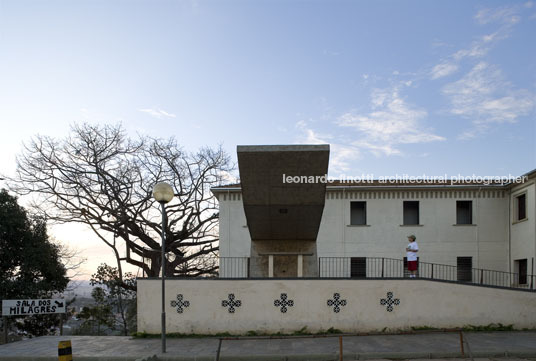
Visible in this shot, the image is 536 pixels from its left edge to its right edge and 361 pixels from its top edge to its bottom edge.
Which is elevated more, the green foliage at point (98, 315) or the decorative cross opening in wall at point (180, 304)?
the decorative cross opening in wall at point (180, 304)

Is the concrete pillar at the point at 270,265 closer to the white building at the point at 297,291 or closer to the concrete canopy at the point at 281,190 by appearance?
the white building at the point at 297,291

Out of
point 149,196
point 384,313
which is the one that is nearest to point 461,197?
point 384,313

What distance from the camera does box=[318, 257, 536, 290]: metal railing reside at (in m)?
25.3

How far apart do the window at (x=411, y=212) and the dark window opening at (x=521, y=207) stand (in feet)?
16.7

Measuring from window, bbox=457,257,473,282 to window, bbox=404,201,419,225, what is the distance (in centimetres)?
314

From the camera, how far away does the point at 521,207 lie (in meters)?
25.1

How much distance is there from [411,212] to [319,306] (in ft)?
45.0

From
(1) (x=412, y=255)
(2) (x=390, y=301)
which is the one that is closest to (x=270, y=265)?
(2) (x=390, y=301)

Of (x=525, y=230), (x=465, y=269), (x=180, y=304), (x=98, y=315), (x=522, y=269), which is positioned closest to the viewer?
(x=180, y=304)

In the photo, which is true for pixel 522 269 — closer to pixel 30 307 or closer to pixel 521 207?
pixel 521 207

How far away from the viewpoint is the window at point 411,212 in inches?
1062

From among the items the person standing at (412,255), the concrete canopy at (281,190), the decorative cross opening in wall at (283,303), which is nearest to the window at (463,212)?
the person standing at (412,255)

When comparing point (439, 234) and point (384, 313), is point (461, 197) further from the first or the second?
point (384, 313)

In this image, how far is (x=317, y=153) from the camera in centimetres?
1409
